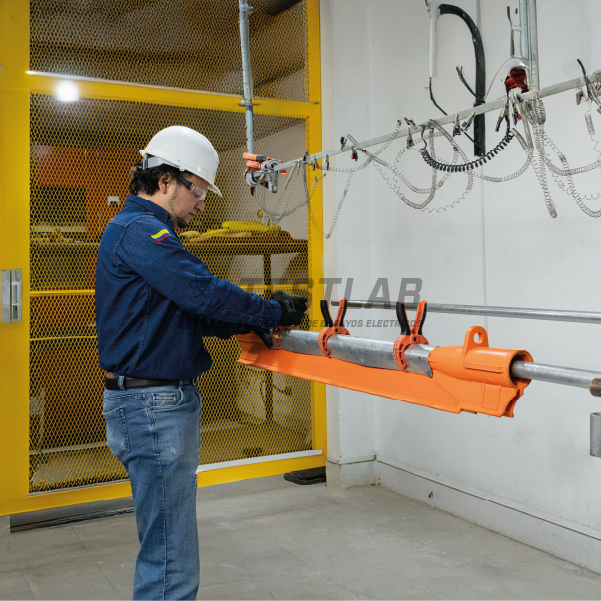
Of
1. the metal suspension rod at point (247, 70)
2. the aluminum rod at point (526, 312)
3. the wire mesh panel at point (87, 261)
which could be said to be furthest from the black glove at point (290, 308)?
the wire mesh panel at point (87, 261)

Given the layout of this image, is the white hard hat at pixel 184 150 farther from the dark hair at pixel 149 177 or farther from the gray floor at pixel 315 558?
the gray floor at pixel 315 558

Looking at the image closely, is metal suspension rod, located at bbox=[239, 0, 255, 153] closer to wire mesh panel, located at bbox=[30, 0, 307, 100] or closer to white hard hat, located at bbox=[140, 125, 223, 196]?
wire mesh panel, located at bbox=[30, 0, 307, 100]

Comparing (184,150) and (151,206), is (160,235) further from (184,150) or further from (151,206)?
(184,150)

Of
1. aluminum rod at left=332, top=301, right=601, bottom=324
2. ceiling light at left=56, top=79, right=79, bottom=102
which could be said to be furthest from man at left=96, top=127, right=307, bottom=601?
ceiling light at left=56, top=79, right=79, bottom=102

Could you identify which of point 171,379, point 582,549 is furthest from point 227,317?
point 582,549

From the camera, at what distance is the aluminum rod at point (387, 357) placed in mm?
1324

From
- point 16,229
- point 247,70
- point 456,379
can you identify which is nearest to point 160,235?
point 456,379

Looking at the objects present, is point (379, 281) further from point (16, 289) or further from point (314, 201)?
point (16, 289)

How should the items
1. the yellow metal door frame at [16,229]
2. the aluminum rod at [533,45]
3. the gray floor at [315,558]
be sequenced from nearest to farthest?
the aluminum rod at [533,45] < the gray floor at [315,558] < the yellow metal door frame at [16,229]

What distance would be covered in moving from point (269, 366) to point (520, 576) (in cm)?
143

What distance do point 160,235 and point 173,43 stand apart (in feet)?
7.69

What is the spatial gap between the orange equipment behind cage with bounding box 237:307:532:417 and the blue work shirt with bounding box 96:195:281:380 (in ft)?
1.30

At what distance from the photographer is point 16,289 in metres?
3.34

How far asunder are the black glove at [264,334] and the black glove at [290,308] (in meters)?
0.11
